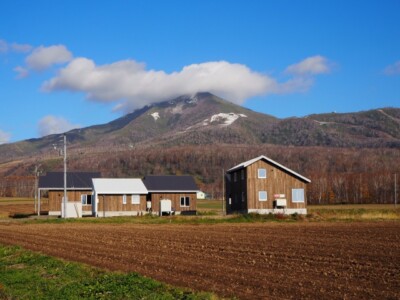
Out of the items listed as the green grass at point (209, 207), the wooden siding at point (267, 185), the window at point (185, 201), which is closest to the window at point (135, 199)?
the window at point (185, 201)

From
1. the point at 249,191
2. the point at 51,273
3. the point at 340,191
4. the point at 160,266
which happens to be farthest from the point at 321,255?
the point at 340,191

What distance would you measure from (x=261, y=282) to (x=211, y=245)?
970cm

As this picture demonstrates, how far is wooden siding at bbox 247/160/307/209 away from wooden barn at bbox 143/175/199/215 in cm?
842

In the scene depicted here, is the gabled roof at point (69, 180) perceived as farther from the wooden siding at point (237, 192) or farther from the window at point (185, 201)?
the wooden siding at point (237, 192)

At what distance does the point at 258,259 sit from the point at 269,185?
122ft

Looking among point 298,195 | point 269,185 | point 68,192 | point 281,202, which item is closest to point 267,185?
point 269,185

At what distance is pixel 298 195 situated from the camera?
185 ft

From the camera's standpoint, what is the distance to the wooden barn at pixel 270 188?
5528cm

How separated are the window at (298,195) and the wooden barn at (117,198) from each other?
15569 millimetres

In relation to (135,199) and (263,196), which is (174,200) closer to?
(135,199)

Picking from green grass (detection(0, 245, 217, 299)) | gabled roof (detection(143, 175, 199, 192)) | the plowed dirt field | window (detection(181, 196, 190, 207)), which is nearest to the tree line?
gabled roof (detection(143, 175, 199, 192))

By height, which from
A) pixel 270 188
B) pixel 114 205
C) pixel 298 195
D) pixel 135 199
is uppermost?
pixel 270 188

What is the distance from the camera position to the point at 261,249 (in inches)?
861

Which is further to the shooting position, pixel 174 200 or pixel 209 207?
pixel 209 207
